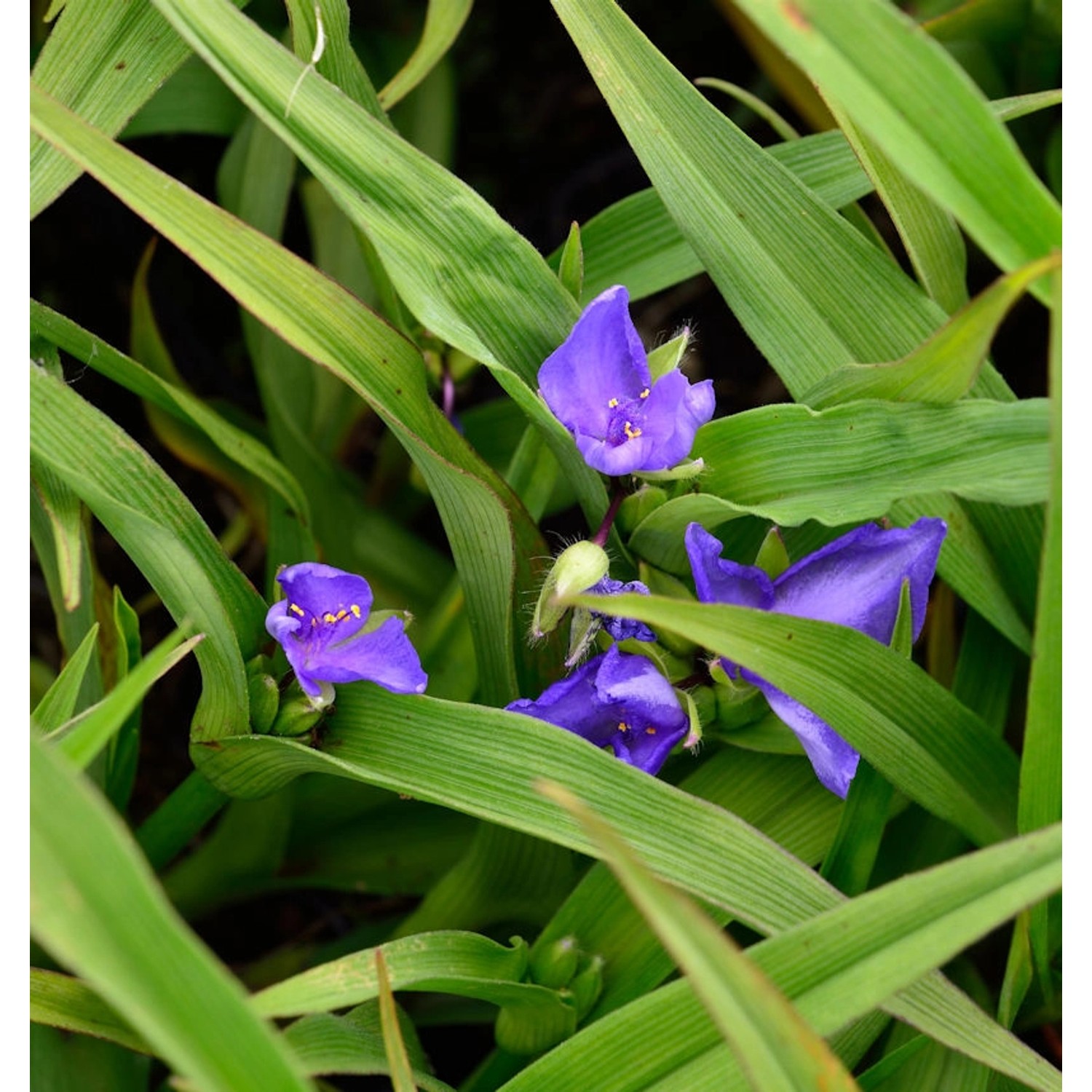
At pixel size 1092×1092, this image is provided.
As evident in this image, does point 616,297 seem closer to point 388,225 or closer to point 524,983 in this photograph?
point 388,225

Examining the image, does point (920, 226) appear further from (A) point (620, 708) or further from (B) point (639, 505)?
(A) point (620, 708)

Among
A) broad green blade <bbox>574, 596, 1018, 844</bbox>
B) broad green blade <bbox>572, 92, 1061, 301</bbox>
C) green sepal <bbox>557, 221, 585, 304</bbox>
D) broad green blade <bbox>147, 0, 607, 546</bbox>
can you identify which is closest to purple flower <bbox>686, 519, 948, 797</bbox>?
broad green blade <bbox>574, 596, 1018, 844</bbox>

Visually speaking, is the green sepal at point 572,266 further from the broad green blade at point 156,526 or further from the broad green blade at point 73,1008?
the broad green blade at point 73,1008

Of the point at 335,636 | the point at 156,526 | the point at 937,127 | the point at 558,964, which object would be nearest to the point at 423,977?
the point at 558,964

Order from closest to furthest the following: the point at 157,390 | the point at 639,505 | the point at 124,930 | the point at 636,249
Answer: the point at 124,930 → the point at 639,505 → the point at 157,390 → the point at 636,249

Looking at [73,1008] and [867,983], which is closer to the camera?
[867,983]

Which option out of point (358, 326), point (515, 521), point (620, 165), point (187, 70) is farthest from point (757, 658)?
point (620, 165)

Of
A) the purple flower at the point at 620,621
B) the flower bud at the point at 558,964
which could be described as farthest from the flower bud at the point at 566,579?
the flower bud at the point at 558,964
